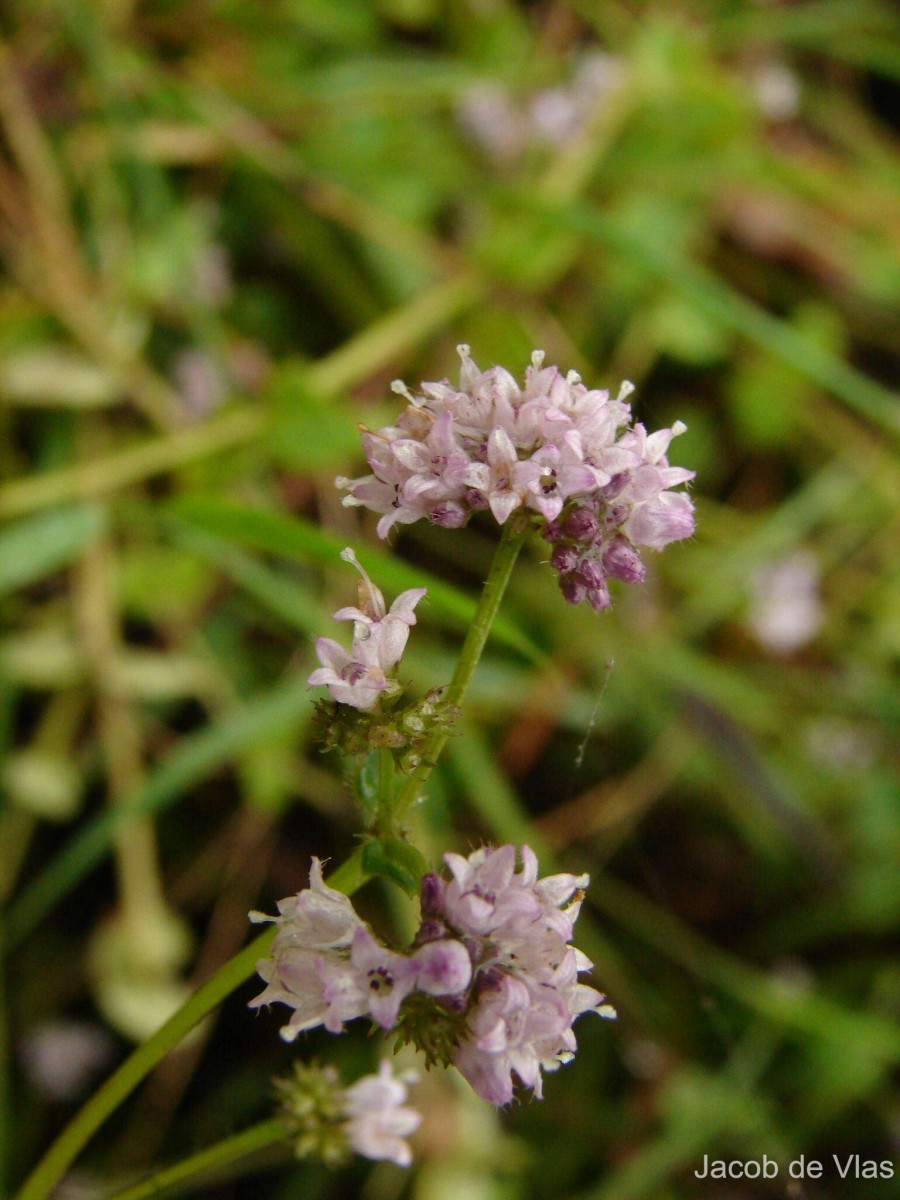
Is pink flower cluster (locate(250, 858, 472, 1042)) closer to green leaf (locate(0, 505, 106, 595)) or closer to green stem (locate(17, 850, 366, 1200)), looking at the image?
green stem (locate(17, 850, 366, 1200))

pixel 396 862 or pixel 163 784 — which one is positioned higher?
pixel 163 784

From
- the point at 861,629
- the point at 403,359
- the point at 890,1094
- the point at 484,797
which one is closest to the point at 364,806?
the point at 484,797

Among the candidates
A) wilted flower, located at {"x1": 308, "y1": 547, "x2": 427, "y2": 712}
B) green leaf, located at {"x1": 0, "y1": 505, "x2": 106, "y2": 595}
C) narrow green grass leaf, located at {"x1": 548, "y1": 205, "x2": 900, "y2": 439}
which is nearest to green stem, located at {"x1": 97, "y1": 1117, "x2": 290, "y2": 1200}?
wilted flower, located at {"x1": 308, "y1": 547, "x2": 427, "y2": 712}

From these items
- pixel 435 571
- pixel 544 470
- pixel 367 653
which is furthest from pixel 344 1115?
pixel 435 571

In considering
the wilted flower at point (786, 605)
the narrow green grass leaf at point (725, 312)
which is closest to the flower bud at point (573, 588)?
the narrow green grass leaf at point (725, 312)

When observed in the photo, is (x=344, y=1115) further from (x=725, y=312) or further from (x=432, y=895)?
(x=725, y=312)

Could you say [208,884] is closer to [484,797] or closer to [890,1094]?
[484,797]
